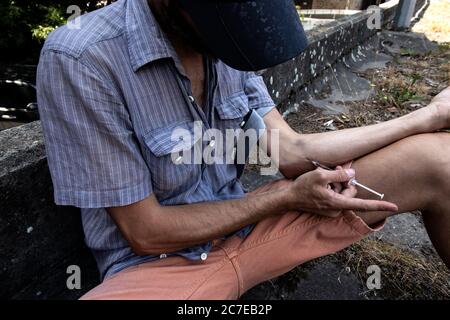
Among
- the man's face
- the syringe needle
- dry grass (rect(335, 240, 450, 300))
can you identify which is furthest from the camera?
dry grass (rect(335, 240, 450, 300))

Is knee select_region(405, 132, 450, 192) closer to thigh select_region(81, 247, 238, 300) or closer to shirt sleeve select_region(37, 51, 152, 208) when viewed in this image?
thigh select_region(81, 247, 238, 300)

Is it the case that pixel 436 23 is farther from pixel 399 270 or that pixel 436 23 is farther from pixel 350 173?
pixel 350 173

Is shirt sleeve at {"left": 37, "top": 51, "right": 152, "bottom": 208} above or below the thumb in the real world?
above

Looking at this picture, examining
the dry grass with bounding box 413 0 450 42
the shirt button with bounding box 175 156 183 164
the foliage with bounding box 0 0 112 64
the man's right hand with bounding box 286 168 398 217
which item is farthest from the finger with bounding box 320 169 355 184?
the dry grass with bounding box 413 0 450 42

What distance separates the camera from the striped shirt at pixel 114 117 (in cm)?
120

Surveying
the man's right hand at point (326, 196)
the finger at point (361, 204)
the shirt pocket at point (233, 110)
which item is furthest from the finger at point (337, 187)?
the shirt pocket at point (233, 110)

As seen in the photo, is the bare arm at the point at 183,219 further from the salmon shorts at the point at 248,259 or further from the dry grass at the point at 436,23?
the dry grass at the point at 436,23

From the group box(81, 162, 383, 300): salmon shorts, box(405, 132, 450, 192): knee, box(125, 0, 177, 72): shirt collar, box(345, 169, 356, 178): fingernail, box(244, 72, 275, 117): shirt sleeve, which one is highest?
box(125, 0, 177, 72): shirt collar

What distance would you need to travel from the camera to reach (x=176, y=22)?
130cm

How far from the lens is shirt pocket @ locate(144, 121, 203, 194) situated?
4.48 feet

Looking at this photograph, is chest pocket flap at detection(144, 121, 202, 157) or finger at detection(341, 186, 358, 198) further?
finger at detection(341, 186, 358, 198)

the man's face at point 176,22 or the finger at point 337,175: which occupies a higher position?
the man's face at point 176,22

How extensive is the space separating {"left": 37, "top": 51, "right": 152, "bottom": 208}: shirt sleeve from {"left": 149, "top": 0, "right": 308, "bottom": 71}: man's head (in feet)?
1.11

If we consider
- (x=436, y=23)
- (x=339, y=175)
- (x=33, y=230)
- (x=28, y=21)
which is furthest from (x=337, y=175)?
(x=436, y=23)
